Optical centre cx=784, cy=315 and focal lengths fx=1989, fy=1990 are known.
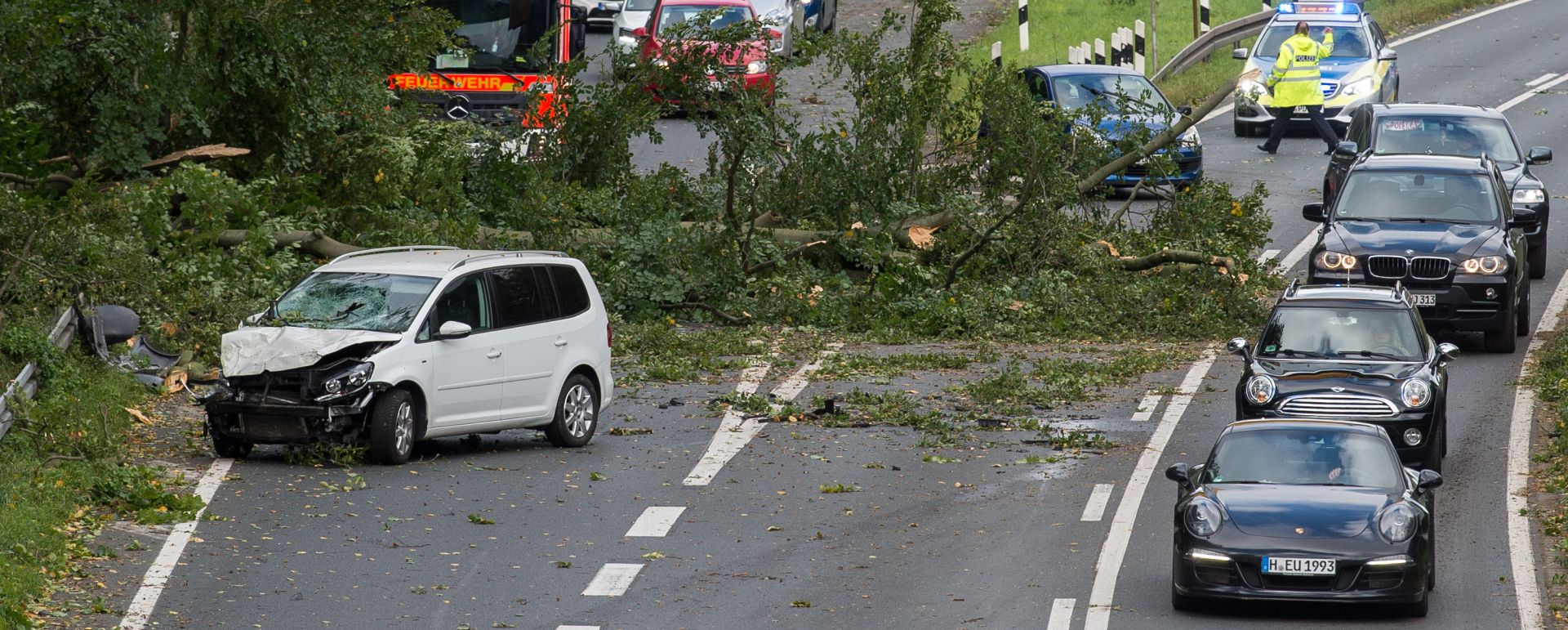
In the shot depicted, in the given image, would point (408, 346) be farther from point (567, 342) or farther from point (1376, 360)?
point (1376, 360)

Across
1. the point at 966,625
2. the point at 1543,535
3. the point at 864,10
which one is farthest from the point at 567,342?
the point at 864,10

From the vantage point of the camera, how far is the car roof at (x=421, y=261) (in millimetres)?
15203

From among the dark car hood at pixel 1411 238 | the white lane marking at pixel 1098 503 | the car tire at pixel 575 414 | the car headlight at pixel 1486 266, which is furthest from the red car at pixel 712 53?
the white lane marking at pixel 1098 503

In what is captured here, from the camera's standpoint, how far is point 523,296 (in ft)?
51.2

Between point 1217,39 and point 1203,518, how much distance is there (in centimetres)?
2640

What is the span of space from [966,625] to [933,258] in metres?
11.8

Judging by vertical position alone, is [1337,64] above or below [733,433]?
above

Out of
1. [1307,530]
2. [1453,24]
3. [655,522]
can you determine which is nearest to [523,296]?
[655,522]

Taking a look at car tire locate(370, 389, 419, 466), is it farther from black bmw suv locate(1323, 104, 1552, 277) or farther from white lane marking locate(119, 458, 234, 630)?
black bmw suv locate(1323, 104, 1552, 277)

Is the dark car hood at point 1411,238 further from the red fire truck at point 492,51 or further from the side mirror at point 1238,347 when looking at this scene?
the red fire truck at point 492,51

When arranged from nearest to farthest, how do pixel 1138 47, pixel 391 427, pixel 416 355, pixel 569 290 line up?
pixel 391 427, pixel 416 355, pixel 569 290, pixel 1138 47

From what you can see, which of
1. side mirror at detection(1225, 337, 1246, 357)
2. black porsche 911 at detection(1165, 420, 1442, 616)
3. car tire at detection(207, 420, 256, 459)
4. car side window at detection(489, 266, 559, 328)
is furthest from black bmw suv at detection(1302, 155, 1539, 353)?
car tire at detection(207, 420, 256, 459)

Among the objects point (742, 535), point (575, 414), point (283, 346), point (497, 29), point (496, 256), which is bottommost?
point (742, 535)

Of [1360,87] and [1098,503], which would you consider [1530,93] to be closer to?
[1360,87]
